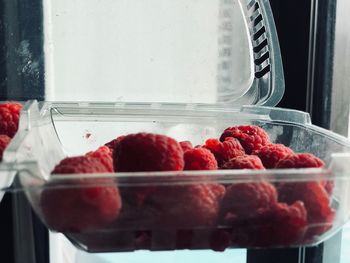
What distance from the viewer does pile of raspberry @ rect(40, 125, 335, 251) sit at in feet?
1.46

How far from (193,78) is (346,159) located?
18.7 inches

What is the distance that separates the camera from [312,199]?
477mm

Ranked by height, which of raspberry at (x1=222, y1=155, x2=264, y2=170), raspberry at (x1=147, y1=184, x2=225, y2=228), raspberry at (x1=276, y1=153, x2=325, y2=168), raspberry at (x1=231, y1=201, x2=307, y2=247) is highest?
raspberry at (x1=276, y1=153, x2=325, y2=168)

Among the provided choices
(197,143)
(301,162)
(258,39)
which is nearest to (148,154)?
(301,162)

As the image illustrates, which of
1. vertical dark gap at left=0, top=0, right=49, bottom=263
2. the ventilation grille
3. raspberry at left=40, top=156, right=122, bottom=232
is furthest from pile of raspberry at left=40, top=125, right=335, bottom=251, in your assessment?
vertical dark gap at left=0, top=0, right=49, bottom=263

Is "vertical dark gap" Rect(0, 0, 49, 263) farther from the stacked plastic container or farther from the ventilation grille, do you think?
the ventilation grille

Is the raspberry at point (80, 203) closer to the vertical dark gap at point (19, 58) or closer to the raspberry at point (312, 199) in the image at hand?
the raspberry at point (312, 199)

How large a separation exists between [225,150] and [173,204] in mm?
194

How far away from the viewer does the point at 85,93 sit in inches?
36.8

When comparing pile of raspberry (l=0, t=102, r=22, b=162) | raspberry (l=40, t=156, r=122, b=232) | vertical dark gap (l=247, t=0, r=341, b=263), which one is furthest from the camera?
vertical dark gap (l=247, t=0, r=341, b=263)

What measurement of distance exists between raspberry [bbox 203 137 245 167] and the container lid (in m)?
0.25

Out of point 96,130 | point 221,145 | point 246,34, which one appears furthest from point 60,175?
point 246,34

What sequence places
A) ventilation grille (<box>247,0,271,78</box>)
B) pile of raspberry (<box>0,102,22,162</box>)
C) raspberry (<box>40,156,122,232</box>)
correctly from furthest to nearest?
1. ventilation grille (<box>247,0,271,78</box>)
2. pile of raspberry (<box>0,102,22,162</box>)
3. raspberry (<box>40,156,122,232</box>)

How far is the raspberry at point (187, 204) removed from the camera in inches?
17.7
